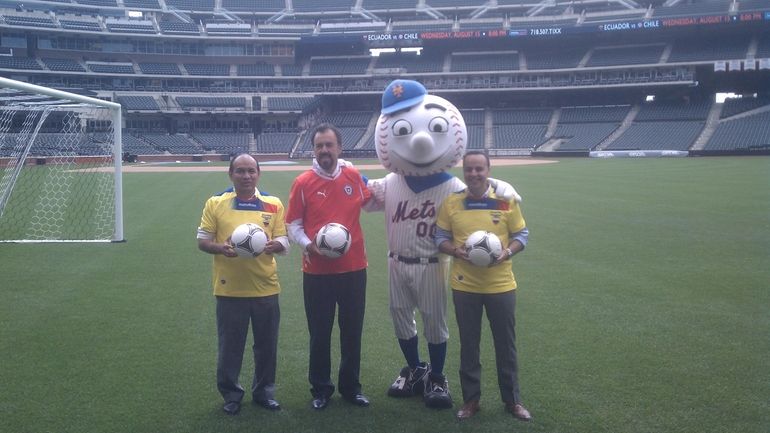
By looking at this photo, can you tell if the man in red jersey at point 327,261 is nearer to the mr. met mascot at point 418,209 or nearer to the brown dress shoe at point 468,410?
the mr. met mascot at point 418,209

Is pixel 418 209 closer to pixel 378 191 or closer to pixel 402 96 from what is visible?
pixel 378 191

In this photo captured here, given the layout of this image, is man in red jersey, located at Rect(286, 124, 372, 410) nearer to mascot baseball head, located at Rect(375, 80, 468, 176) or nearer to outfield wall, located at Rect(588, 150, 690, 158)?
mascot baseball head, located at Rect(375, 80, 468, 176)

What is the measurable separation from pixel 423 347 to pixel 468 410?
1524 millimetres

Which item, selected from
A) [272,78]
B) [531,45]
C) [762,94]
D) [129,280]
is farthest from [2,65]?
[762,94]

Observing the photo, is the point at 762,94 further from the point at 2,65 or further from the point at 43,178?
the point at 2,65

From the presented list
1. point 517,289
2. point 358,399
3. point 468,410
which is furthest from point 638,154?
point 358,399

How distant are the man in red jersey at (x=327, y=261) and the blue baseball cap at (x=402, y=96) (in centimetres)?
46

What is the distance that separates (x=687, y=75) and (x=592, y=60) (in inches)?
305

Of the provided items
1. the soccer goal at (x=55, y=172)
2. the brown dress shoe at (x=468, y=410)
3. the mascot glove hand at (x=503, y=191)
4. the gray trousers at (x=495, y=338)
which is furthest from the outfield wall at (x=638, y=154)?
the brown dress shoe at (x=468, y=410)

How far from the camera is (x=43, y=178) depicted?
25875mm

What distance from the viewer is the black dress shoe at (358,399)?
14.9 feet

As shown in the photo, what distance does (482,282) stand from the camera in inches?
170

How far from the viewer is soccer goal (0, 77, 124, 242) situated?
1045cm

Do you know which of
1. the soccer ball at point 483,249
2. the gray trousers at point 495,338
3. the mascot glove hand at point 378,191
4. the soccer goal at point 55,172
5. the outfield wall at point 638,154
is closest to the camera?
the soccer ball at point 483,249
